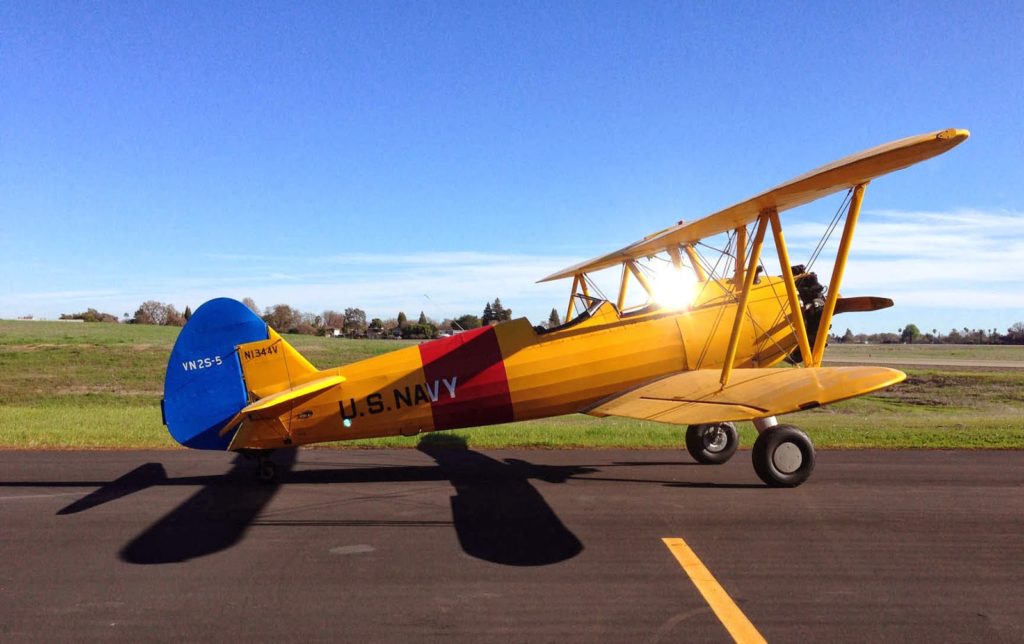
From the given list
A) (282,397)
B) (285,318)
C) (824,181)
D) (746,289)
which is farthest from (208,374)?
(285,318)

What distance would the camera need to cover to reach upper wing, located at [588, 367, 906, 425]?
6.88 m

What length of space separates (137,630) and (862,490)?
24.3 ft

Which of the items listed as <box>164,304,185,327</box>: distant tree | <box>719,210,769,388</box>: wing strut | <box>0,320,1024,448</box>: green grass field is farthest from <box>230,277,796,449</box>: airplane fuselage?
<box>164,304,185,327</box>: distant tree

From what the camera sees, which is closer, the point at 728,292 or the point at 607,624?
the point at 607,624

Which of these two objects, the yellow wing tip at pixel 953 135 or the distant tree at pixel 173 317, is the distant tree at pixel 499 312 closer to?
the yellow wing tip at pixel 953 135

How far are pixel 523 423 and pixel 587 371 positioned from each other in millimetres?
7861

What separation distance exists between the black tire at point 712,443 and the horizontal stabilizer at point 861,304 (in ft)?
8.09

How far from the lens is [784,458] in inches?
312

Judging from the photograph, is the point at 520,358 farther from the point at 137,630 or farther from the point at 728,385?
the point at 137,630

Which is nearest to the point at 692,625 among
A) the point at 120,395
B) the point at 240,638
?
the point at 240,638

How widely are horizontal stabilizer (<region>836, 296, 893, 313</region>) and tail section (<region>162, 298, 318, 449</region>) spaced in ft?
25.1

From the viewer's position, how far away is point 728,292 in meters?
8.98

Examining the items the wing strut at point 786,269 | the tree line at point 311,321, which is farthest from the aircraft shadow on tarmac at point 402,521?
the tree line at point 311,321

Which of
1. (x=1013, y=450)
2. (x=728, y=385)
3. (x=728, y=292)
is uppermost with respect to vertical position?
(x=728, y=292)
